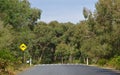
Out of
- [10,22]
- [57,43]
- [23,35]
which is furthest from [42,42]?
[10,22]

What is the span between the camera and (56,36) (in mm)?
118688

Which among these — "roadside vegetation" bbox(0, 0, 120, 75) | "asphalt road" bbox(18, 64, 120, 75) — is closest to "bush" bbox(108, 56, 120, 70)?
"roadside vegetation" bbox(0, 0, 120, 75)

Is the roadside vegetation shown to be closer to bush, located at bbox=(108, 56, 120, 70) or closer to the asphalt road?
bush, located at bbox=(108, 56, 120, 70)

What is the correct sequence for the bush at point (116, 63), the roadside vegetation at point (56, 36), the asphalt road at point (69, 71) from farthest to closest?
the roadside vegetation at point (56, 36) < the bush at point (116, 63) < the asphalt road at point (69, 71)

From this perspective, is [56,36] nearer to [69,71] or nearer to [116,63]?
[116,63]

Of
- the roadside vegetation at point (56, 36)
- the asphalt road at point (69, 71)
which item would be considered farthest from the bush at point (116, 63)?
the asphalt road at point (69, 71)

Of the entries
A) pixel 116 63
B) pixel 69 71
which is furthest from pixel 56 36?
pixel 69 71

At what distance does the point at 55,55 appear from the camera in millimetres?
120875

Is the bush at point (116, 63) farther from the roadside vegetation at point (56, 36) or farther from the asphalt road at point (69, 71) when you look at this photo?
the asphalt road at point (69, 71)

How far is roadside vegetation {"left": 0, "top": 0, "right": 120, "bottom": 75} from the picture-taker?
49.7 meters

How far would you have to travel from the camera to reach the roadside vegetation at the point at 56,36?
49691 millimetres

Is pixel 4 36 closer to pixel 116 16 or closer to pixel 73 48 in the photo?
pixel 116 16

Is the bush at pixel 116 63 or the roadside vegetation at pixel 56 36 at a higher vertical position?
the roadside vegetation at pixel 56 36

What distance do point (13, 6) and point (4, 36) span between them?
36.9 feet
